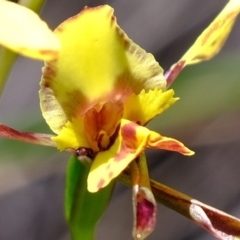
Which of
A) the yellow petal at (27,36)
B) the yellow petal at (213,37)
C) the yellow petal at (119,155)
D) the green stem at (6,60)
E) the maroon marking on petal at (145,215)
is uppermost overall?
the yellow petal at (27,36)

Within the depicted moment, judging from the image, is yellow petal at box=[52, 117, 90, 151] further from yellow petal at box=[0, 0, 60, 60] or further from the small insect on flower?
yellow petal at box=[0, 0, 60, 60]

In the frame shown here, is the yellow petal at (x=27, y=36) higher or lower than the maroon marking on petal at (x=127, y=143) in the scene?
higher

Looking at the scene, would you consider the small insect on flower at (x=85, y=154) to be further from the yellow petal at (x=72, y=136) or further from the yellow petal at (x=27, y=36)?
the yellow petal at (x=27, y=36)

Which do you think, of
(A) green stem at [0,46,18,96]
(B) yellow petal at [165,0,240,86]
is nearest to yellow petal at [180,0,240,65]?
(B) yellow petal at [165,0,240,86]

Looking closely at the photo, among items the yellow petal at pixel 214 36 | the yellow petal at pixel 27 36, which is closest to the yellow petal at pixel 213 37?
the yellow petal at pixel 214 36

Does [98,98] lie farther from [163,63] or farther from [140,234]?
[163,63]

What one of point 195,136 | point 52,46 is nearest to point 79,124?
point 52,46

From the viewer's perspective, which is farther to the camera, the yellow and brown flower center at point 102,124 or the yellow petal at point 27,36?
the yellow and brown flower center at point 102,124
